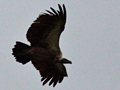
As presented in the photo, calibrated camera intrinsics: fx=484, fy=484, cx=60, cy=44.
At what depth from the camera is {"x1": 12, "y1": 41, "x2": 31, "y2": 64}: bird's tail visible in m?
18.3

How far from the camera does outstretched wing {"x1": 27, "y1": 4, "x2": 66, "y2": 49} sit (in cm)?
1778

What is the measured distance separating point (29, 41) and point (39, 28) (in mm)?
718

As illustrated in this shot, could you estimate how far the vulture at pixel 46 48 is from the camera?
17.8m

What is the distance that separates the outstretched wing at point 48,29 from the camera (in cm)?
1778

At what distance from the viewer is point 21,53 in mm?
18406

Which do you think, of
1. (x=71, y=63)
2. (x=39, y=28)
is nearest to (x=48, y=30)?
(x=39, y=28)

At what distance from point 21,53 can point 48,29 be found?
1.39 metres

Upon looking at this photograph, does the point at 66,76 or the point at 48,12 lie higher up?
the point at 48,12

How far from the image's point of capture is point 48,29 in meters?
18.2

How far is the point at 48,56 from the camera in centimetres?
1858

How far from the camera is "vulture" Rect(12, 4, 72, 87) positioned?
58.5ft

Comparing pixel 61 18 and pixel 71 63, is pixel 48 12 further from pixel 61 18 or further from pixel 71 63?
pixel 71 63

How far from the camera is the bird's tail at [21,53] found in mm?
18281

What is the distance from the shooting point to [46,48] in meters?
18.7
